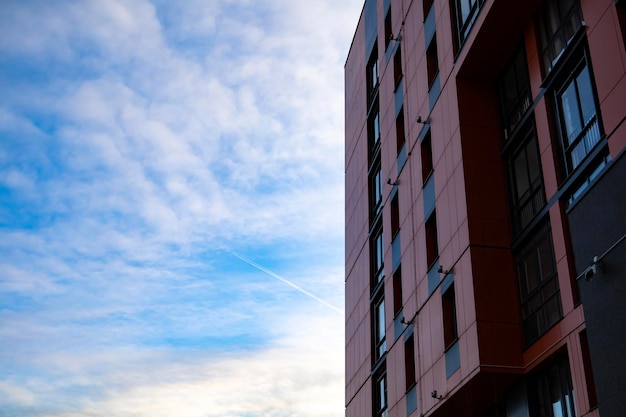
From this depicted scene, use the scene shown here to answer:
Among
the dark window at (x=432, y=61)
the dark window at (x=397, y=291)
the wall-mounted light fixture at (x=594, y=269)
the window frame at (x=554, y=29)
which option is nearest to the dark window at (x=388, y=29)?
the dark window at (x=432, y=61)

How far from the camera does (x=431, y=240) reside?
116 ft

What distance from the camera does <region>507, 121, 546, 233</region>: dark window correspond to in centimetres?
2869

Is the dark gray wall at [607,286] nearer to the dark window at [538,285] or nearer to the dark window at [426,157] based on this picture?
the dark window at [538,285]

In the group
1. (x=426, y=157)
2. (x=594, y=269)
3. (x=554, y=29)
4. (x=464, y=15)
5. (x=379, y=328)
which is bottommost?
(x=594, y=269)

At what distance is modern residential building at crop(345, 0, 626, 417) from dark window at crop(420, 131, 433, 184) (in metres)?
0.06

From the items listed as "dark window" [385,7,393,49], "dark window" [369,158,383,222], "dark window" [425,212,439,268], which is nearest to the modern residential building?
"dark window" [425,212,439,268]

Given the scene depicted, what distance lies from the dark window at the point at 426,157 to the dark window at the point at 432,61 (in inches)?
105

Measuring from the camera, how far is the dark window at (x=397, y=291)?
1550 inches

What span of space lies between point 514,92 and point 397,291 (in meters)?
12.7

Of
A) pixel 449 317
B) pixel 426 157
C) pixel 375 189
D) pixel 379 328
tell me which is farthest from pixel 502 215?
pixel 375 189

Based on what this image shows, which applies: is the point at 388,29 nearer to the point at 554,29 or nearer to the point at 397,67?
the point at 397,67

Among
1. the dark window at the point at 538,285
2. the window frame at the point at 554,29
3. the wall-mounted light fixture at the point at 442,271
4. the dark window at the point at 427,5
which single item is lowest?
the dark window at the point at 538,285

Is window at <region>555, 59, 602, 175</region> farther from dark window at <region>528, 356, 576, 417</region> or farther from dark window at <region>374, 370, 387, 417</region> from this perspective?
dark window at <region>374, 370, 387, 417</region>

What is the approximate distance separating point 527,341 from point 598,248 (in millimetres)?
9349
